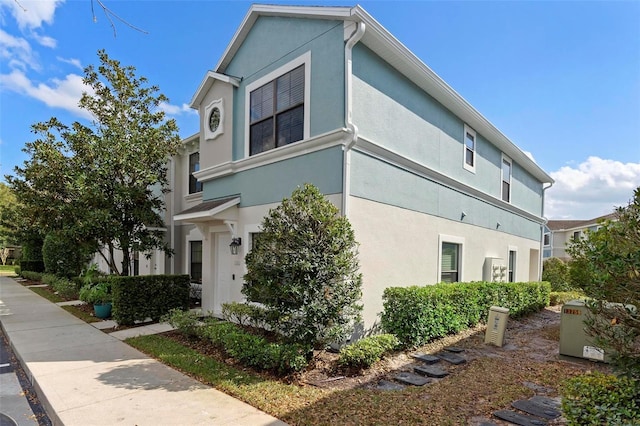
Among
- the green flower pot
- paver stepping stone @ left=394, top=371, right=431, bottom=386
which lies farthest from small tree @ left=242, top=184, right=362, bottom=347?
the green flower pot

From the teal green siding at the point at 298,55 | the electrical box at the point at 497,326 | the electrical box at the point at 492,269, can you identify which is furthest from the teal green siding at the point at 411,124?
the electrical box at the point at 497,326

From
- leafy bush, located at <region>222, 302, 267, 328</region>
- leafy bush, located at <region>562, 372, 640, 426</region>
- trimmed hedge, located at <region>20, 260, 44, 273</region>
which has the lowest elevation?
trimmed hedge, located at <region>20, 260, 44, 273</region>

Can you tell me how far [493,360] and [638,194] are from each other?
4524 mm

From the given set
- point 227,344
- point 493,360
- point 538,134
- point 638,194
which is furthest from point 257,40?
point 538,134

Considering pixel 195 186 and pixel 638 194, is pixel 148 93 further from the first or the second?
pixel 638 194

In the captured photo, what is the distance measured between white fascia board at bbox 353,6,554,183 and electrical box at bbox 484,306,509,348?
5975mm

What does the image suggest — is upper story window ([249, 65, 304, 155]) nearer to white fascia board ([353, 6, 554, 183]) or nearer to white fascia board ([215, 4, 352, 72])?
white fascia board ([215, 4, 352, 72])

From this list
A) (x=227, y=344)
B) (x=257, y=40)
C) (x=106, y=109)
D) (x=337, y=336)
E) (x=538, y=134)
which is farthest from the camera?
(x=538, y=134)

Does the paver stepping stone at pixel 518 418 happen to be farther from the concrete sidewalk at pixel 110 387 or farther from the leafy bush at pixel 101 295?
the leafy bush at pixel 101 295

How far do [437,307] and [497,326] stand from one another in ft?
4.85

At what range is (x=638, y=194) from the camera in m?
3.43

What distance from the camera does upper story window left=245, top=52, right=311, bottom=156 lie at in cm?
797

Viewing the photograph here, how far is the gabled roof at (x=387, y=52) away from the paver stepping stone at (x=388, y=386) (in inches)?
Result: 261

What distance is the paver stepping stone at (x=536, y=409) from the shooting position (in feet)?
14.4
